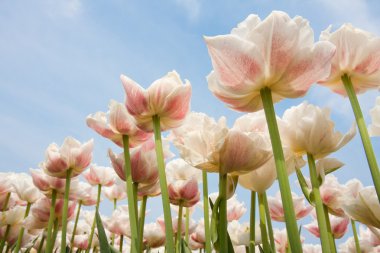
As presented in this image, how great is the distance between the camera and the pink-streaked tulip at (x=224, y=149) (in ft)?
2.81

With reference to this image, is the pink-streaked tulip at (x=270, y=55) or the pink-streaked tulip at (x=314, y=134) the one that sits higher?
the pink-streaked tulip at (x=270, y=55)

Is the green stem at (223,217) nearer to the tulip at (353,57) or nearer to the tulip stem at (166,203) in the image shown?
the tulip stem at (166,203)

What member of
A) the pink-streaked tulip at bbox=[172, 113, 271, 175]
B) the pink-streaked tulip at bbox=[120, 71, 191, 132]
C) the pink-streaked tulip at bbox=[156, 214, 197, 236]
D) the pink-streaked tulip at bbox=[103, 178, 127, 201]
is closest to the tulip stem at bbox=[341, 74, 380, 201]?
the pink-streaked tulip at bbox=[172, 113, 271, 175]

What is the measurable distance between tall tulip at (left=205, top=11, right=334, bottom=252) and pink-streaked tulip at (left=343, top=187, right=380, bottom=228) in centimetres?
35

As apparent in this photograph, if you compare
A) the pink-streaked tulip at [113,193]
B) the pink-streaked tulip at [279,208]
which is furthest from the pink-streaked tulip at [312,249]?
the pink-streaked tulip at [113,193]

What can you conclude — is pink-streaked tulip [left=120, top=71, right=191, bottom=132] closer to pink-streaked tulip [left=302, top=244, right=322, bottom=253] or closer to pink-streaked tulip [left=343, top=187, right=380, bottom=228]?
pink-streaked tulip [left=343, top=187, right=380, bottom=228]

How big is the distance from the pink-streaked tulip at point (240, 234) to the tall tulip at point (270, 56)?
23.7 inches

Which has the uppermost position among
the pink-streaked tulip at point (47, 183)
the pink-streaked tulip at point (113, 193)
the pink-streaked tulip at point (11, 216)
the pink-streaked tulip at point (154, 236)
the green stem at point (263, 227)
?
the pink-streaked tulip at point (113, 193)

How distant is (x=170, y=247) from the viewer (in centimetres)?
87

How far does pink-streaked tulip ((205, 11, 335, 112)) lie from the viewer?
2.43 ft

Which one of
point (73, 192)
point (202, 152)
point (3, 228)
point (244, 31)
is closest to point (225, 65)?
point (244, 31)

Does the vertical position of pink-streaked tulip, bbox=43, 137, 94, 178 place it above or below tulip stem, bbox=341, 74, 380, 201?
above

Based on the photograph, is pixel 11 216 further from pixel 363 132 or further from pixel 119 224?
pixel 363 132

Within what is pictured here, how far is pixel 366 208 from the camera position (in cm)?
94
